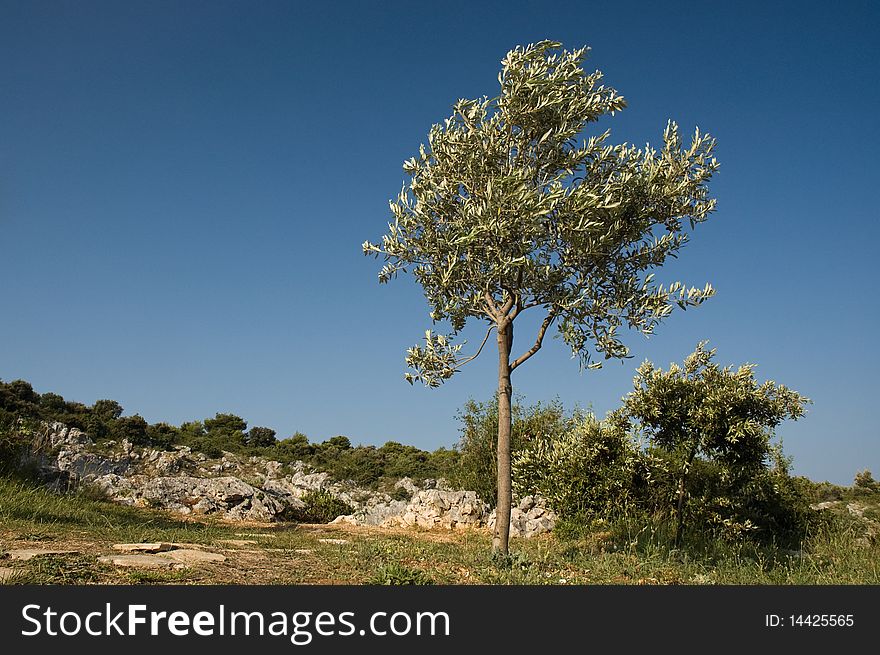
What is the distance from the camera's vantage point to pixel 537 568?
11.4 metres

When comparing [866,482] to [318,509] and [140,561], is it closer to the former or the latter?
[318,509]

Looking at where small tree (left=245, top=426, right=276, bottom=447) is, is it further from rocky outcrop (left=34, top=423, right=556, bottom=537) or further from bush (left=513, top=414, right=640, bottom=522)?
bush (left=513, top=414, right=640, bottom=522)

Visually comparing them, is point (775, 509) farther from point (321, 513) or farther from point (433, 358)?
point (321, 513)

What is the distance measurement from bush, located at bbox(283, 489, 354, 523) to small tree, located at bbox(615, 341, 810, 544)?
69.7 feet

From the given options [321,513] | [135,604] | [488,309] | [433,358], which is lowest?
[321,513]

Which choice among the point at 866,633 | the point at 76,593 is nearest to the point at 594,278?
the point at 866,633

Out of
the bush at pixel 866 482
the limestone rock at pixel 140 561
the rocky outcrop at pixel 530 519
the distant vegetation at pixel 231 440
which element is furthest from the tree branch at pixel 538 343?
the bush at pixel 866 482

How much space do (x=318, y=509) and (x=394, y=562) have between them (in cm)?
2390

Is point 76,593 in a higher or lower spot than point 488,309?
lower

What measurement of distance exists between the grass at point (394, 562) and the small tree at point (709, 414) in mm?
2257

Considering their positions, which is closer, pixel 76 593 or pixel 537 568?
pixel 76 593

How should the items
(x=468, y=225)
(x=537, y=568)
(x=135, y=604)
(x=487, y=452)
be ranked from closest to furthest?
(x=135, y=604) < (x=537, y=568) < (x=468, y=225) < (x=487, y=452)

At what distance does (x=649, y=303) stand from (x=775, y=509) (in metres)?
13.6

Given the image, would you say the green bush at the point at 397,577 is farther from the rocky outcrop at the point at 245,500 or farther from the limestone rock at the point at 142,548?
the rocky outcrop at the point at 245,500
